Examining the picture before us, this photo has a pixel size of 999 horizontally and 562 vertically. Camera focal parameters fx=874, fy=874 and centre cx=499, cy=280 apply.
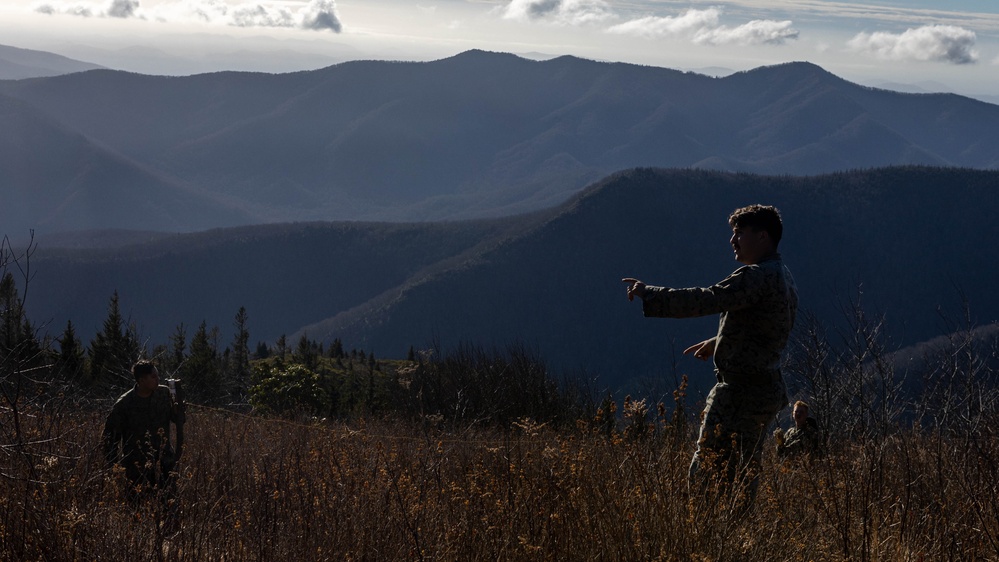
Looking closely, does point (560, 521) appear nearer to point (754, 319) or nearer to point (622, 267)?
point (754, 319)

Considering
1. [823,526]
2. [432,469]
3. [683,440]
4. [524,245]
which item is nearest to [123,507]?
[432,469]

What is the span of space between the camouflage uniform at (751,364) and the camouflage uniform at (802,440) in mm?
2170

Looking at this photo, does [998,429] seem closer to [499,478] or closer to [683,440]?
[683,440]

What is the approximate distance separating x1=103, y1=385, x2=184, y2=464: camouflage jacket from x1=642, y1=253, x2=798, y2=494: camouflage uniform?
12.8 ft

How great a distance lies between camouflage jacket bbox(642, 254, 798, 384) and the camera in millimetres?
4285

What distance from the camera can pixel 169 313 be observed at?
194 m

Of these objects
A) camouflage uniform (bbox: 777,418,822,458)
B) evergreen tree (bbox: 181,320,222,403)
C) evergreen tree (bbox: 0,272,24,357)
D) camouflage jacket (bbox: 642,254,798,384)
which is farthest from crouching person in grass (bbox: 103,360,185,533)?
evergreen tree (bbox: 181,320,222,403)

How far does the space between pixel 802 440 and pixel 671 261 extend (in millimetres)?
163361

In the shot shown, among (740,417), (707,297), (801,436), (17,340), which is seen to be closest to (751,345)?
(740,417)

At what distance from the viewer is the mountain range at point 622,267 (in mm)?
145875

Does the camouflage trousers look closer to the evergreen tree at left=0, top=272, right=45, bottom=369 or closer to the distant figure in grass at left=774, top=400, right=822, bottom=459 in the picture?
the distant figure in grass at left=774, top=400, right=822, bottom=459

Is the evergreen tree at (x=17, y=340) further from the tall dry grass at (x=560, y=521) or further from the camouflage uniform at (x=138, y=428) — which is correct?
the camouflage uniform at (x=138, y=428)

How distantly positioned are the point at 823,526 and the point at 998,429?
169cm

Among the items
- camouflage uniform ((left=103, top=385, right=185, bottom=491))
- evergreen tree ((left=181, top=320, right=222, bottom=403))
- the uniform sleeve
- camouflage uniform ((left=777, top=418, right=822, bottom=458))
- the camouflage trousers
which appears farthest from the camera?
evergreen tree ((left=181, top=320, right=222, bottom=403))
